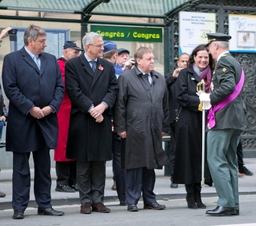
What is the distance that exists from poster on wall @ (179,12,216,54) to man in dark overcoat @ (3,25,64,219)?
20.7 ft

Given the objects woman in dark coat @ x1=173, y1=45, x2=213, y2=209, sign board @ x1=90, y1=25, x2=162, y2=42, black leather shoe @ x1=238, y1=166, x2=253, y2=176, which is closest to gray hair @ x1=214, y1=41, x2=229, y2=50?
woman in dark coat @ x1=173, y1=45, x2=213, y2=209

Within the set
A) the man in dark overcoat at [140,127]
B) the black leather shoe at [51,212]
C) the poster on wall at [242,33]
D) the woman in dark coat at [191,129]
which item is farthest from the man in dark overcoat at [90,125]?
the poster on wall at [242,33]

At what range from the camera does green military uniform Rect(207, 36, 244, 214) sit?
826cm

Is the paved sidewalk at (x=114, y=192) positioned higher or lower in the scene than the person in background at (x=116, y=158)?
lower

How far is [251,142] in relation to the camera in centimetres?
1541

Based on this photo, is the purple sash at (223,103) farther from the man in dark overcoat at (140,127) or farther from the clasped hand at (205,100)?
the man in dark overcoat at (140,127)

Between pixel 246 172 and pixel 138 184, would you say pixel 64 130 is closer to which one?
pixel 138 184

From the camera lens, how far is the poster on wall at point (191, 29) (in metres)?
14.6

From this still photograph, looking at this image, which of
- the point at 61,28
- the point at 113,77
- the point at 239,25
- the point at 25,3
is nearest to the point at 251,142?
the point at 239,25

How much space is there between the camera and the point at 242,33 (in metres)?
15.2

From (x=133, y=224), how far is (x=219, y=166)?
122 cm

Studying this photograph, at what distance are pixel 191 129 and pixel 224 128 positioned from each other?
95 centimetres

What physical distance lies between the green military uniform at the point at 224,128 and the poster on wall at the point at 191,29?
615cm

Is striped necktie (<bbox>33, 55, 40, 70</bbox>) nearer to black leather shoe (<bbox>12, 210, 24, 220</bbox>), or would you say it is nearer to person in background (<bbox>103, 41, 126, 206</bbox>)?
person in background (<bbox>103, 41, 126, 206</bbox>)
